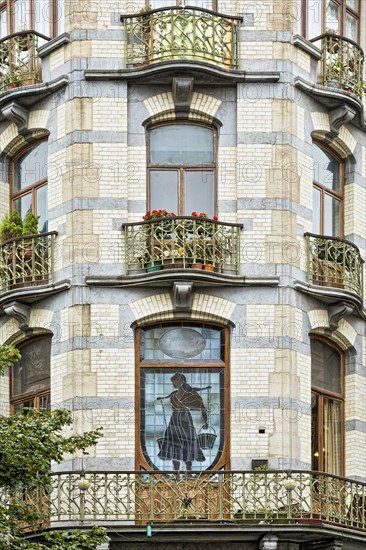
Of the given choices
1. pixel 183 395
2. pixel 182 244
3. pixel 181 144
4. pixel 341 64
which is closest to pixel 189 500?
pixel 183 395

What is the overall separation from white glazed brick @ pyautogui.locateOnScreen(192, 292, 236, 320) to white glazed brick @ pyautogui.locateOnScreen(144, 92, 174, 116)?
359 centimetres

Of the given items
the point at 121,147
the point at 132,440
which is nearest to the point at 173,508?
the point at 132,440

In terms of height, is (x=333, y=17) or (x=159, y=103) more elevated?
(x=333, y=17)

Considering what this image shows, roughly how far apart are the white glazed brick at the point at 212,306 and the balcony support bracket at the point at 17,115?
5.00 m

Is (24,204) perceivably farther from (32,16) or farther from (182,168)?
(32,16)

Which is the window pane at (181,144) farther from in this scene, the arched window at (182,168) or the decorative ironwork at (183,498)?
the decorative ironwork at (183,498)

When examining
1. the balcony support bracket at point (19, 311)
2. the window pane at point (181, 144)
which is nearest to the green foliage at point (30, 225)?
the balcony support bracket at point (19, 311)

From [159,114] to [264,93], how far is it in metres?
2.00

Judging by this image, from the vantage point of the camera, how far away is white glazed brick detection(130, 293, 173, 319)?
35188mm

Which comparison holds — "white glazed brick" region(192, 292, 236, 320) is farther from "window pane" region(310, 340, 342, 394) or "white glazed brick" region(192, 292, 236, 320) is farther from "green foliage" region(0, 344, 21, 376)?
"green foliage" region(0, 344, 21, 376)

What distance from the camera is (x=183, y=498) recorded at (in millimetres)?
33625

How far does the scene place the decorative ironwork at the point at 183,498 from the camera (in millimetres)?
33469

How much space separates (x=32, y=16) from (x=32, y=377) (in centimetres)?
717

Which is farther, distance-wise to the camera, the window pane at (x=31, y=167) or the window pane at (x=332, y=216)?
the window pane at (x=332, y=216)
